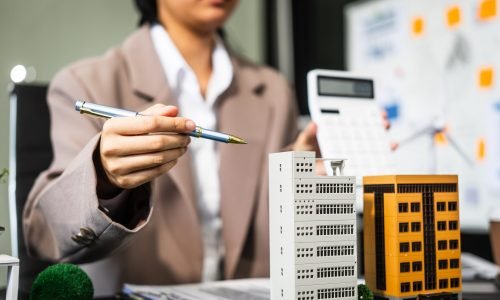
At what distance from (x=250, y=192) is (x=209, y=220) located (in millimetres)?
85

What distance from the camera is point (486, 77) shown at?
45.7 inches

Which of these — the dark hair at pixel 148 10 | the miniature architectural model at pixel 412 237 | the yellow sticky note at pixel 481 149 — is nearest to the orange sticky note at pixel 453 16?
the yellow sticky note at pixel 481 149

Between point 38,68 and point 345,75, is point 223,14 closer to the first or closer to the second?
point 345,75

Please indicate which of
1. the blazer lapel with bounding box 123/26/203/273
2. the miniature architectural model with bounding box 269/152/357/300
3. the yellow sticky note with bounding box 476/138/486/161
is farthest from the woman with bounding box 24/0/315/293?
the yellow sticky note with bounding box 476/138/486/161

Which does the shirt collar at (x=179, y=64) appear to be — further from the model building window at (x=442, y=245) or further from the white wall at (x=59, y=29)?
the model building window at (x=442, y=245)

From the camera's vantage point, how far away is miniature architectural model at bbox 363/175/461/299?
548mm

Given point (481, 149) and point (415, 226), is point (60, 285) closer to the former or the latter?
point (415, 226)

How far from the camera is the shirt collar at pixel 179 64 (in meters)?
0.97

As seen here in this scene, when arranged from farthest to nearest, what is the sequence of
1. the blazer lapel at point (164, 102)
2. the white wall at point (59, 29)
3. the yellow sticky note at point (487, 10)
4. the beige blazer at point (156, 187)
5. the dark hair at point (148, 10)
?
the white wall at point (59, 29) < the yellow sticky note at point (487, 10) < the dark hair at point (148, 10) < the blazer lapel at point (164, 102) < the beige blazer at point (156, 187)

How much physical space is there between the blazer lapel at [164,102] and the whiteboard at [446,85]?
414 millimetres

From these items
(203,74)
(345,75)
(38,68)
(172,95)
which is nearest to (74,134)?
(172,95)

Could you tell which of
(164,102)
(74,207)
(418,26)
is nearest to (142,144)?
(74,207)

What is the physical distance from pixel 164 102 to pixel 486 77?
67cm

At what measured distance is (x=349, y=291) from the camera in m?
0.52
